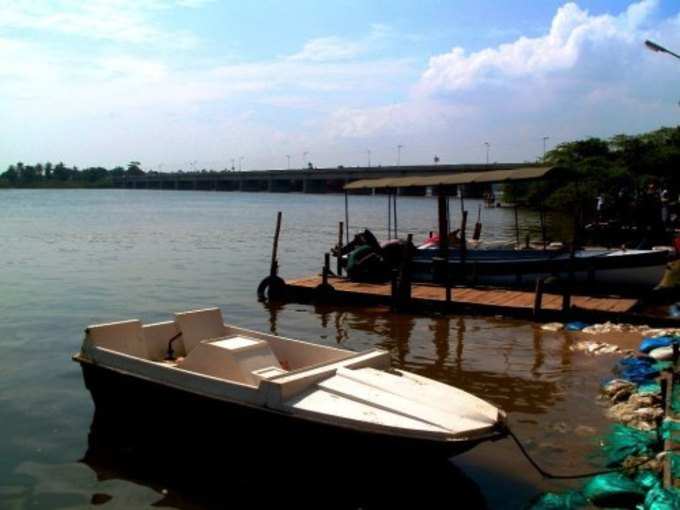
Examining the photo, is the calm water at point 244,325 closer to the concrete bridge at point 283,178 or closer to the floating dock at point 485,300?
the floating dock at point 485,300

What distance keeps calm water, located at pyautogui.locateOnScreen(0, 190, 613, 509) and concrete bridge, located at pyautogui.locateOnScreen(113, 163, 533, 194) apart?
66090 millimetres

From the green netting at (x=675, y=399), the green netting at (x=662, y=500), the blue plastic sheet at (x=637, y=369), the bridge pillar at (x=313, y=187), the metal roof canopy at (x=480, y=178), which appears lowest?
the blue plastic sheet at (x=637, y=369)

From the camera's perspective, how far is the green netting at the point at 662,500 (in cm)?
687

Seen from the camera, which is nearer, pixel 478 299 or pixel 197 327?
pixel 197 327

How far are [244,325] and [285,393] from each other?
11.7 metres

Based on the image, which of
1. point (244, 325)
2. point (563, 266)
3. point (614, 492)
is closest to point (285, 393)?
point (614, 492)

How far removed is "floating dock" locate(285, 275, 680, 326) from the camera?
17703 millimetres

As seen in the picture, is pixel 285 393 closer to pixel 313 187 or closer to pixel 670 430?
pixel 670 430

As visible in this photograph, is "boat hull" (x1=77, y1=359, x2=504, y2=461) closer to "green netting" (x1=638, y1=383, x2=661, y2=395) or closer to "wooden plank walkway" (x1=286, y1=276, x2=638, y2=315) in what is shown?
"green netting" (x1=638, y1=383, x2=661, y2=395)

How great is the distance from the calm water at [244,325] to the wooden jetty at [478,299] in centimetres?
54

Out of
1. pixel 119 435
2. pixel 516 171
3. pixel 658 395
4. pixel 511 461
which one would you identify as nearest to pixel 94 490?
pixel 119 435

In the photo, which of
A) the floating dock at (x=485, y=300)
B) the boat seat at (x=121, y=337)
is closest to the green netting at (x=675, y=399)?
the floating dock at (x=485, y=300)

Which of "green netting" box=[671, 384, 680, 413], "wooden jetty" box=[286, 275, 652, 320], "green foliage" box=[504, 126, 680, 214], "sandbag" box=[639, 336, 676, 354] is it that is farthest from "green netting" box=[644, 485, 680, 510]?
"green foliage" box=[504, 126, 680, 214]

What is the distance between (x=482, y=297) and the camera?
795 inches
